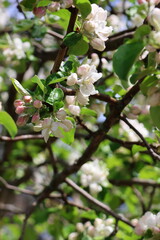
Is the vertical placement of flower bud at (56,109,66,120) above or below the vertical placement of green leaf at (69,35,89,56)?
below

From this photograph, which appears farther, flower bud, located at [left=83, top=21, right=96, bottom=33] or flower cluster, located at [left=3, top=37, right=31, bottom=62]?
flower cluster, located at [left=3, top=37, right=31, bottom=62]

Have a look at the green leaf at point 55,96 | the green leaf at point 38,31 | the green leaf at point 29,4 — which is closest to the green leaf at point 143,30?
the green leaf at point 55,96

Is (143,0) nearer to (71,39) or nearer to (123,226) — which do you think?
(71,39)

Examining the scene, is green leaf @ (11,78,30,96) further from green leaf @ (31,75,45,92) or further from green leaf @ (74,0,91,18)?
green leaf @ (74,0,91,18)

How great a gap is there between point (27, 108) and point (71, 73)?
0.45 feet

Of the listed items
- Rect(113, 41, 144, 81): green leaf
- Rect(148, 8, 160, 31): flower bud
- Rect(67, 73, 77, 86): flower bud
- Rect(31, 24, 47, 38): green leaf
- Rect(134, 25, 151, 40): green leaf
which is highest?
Rect(148, 8, 160, 31): flower bud

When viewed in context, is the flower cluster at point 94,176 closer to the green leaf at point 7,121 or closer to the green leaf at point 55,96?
the green leaf at point 7,121

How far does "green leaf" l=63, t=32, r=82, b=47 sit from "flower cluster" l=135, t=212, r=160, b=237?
52 centimetres

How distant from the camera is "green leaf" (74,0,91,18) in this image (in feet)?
3.20

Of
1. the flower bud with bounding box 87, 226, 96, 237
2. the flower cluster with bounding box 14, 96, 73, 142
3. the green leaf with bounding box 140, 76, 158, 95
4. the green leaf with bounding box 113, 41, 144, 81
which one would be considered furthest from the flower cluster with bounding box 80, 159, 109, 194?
the green leaf with bounding box 113, 41, 144, 81

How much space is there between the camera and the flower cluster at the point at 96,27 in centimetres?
101

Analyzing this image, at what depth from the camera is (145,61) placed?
41.5 inches

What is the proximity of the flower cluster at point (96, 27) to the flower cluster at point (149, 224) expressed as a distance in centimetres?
48

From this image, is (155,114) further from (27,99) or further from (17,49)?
(17,49)
